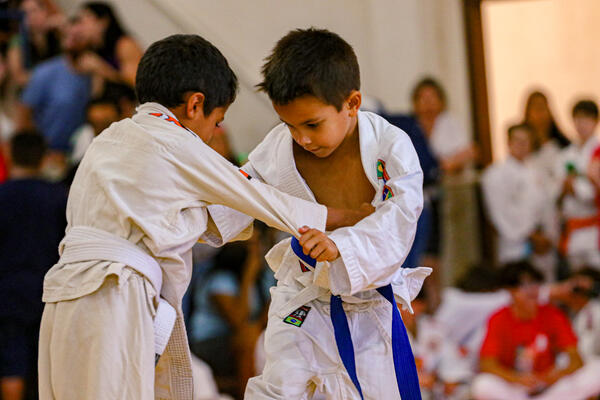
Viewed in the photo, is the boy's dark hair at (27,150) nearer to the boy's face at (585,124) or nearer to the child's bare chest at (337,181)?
the child's bare chest at (337,181)

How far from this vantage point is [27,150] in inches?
179

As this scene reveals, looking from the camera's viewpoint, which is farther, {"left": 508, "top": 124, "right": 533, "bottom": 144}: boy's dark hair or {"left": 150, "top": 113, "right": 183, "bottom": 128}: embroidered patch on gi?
{"left": 508, "top": 124, "right": 533, "bottom": 144}: boy's dark hair

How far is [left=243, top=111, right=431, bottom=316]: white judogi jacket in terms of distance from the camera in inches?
102

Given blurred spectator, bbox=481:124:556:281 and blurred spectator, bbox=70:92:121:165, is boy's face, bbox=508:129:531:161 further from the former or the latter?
blurred spectator, bbox=70:92:121:165

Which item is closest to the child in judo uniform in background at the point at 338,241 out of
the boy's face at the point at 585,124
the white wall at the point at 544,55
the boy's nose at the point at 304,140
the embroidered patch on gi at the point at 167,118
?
the boy's nose at the point at 304,140

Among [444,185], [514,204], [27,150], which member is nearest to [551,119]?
[514,204]

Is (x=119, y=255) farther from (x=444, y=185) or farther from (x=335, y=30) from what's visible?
(x=335, y=30)

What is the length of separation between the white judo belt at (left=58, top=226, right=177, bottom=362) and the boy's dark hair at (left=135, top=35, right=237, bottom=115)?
1.45 ft

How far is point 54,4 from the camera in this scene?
6.75 meters

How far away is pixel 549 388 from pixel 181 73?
3.67 m

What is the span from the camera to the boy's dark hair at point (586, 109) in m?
6.09

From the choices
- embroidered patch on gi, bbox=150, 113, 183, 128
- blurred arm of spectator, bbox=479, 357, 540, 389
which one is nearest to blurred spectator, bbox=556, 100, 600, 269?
blurred arm of spectator, bbox=479, 357, 540, 389

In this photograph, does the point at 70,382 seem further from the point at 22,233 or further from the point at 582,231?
the point at 582,231

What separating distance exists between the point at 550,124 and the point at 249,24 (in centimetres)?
227
